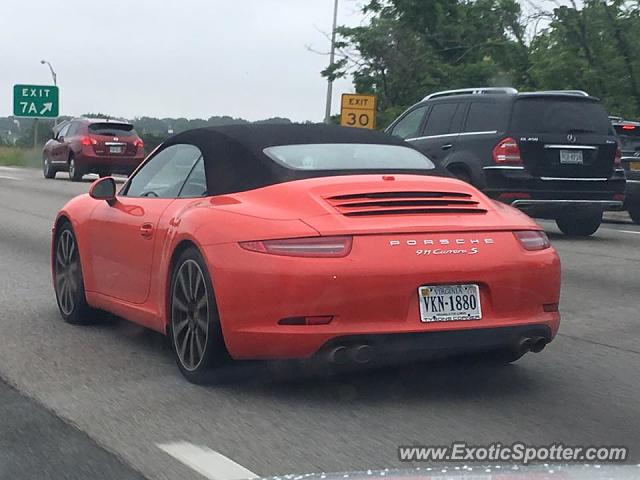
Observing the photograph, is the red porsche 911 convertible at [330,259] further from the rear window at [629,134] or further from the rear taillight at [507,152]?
the rear window at [629,134]

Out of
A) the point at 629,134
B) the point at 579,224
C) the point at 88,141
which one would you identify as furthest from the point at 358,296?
the point at 88,141

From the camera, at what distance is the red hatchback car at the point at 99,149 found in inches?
1246

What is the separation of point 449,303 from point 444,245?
0.86 feet

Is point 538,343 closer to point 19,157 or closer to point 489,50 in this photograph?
point 489,50

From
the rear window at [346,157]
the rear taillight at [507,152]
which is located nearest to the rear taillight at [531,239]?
the rear window at [346,157]

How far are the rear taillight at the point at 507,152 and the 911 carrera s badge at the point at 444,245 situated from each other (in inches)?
359

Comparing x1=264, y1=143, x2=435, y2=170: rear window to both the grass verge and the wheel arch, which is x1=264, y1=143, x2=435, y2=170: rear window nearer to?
the wheel arch

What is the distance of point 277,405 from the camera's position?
5730mm

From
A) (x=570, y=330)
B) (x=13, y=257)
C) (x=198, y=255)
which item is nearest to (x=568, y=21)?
(x=13, y=257)

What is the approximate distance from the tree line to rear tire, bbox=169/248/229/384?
24.7 meters

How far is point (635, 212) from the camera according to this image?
730 inches

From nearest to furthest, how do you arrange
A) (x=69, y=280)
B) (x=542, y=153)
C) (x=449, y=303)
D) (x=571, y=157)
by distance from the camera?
(x=449, y=303), (x=69, y=280), (x=542, y=153), (x=571, y=157)

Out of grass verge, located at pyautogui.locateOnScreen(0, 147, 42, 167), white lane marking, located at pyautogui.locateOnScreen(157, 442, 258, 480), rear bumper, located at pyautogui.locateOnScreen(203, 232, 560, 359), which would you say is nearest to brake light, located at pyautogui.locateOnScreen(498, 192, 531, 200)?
rear bumper, located at pyautogui.locateOnScreen(203, 232, 560, 359)

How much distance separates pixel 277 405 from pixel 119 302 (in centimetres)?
180
